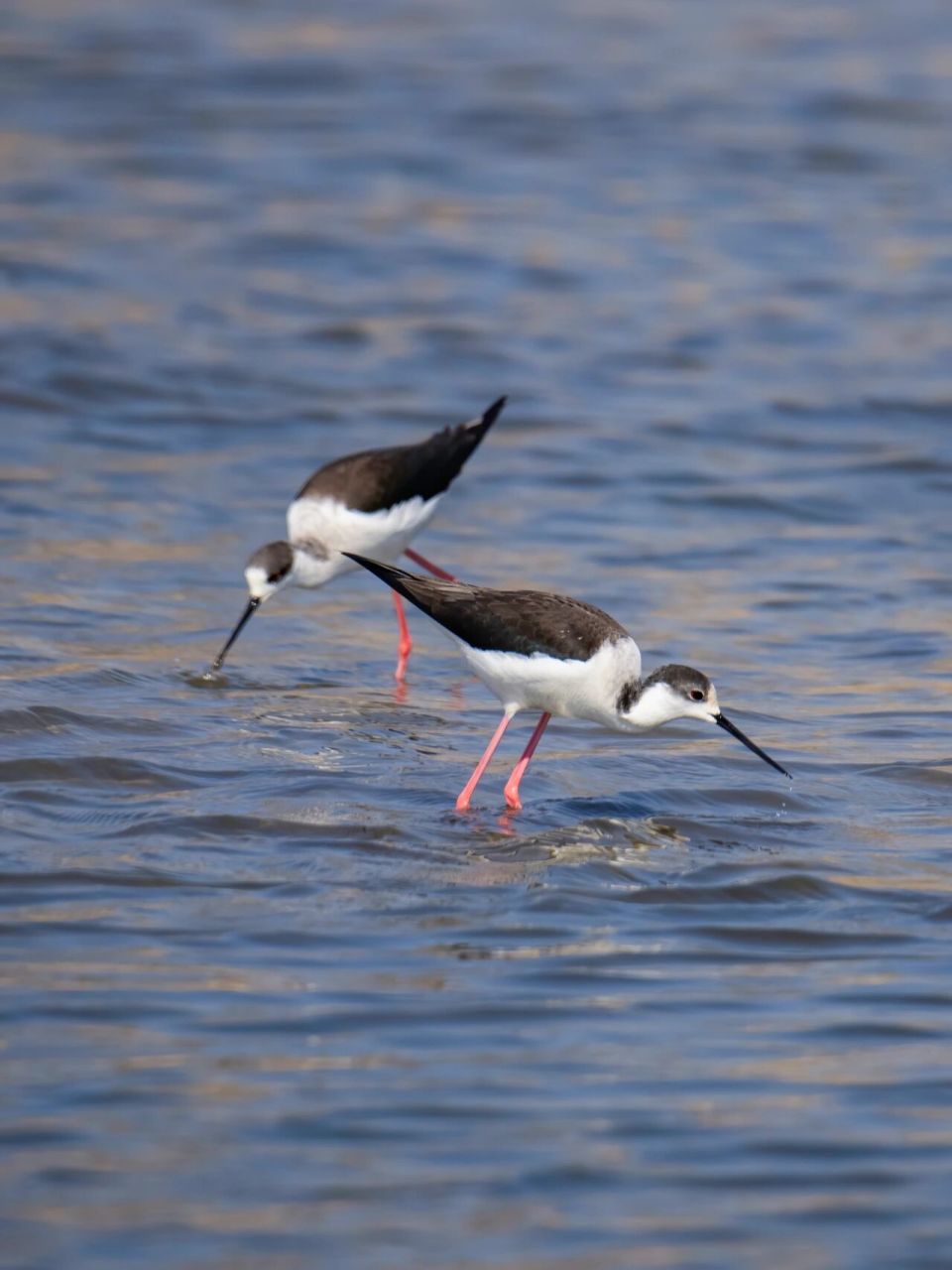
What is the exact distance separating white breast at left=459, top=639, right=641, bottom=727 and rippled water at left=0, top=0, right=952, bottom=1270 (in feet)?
1.04

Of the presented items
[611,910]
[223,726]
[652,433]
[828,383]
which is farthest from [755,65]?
[611,910]

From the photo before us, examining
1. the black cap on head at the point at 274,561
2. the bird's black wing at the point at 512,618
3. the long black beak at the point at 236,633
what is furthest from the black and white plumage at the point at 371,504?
the bird's black wing at the point at 512,618

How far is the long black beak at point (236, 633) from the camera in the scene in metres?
7.92

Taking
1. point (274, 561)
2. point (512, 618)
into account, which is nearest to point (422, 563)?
point (274, 561)

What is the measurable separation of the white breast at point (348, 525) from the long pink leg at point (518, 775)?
2186mm

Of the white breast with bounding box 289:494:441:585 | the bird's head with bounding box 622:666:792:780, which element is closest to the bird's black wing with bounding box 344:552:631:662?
the bird's head with bounding box 622:666:792:780

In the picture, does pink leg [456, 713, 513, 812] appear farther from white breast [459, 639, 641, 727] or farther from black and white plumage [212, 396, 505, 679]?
black and white plumage [212, 396, 505, 679]

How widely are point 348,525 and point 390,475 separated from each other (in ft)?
1.03

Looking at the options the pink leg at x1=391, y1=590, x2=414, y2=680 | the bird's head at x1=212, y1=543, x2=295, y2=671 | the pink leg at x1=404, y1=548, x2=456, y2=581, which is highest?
the bird's head at x1=212, y1=543, x2=295, y2=671

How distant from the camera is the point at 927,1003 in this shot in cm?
480

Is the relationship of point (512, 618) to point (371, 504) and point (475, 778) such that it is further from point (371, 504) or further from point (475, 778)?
point (371, 504)

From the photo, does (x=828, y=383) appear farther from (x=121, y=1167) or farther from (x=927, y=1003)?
(x=121, y=1167)

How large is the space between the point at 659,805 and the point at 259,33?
1550 centimetres

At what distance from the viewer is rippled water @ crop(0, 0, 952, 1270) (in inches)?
158
